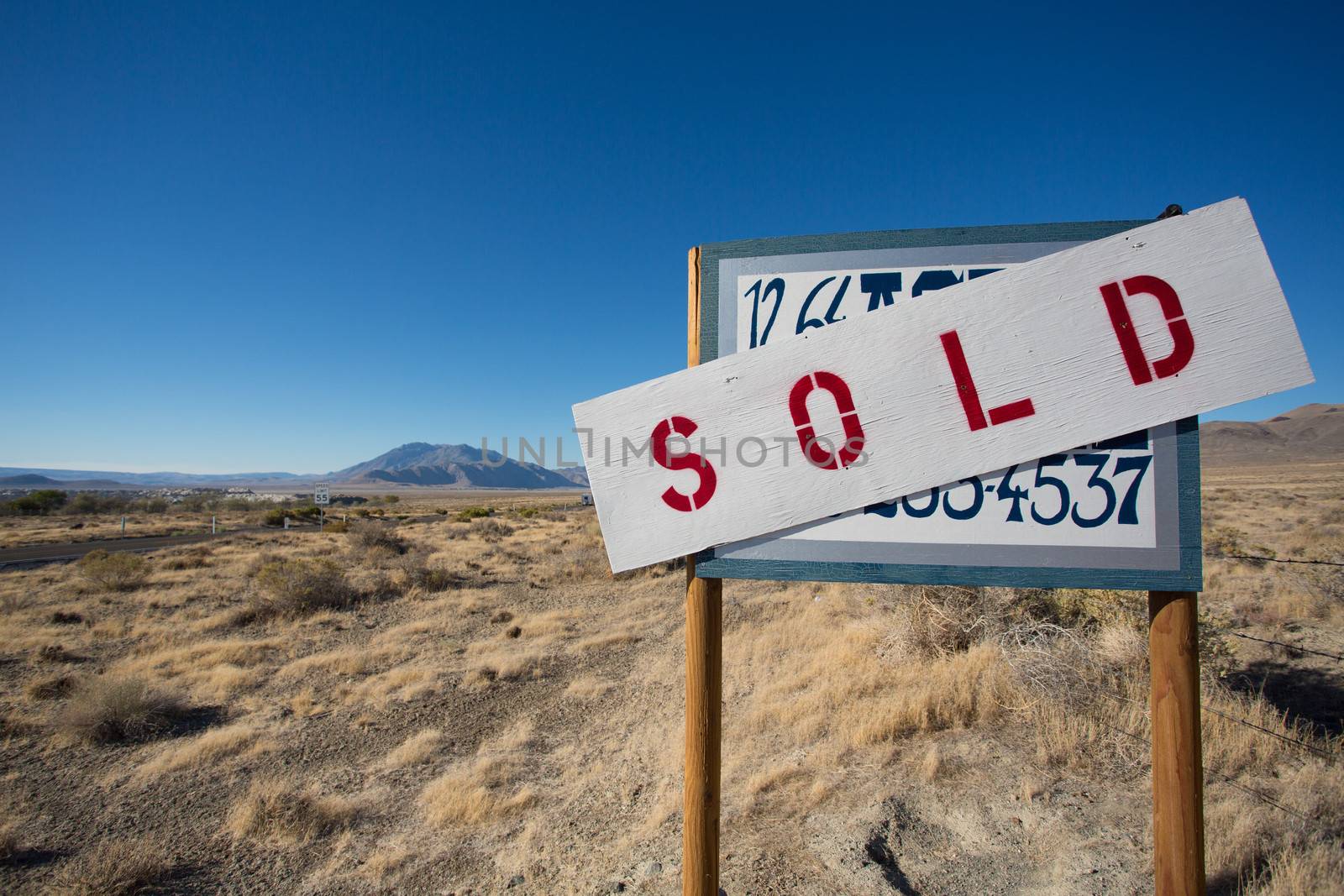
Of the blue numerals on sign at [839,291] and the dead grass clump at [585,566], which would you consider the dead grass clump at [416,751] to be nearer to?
the blue numerals on sign at [839,291]

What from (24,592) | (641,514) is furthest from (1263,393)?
(24,592)

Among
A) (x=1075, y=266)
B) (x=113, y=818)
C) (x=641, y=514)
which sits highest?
(x=1075, y=266)

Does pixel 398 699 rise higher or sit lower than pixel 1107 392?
lower

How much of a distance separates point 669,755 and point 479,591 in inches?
388

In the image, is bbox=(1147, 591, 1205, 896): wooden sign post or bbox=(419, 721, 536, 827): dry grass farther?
bbox=(419, 721, 536, 827): dry grass

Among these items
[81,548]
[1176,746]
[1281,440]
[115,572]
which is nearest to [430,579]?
[115,572]

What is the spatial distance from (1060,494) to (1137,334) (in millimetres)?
536

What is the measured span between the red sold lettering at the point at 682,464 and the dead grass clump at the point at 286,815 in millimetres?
4629

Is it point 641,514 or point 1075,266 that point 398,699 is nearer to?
point 641,514

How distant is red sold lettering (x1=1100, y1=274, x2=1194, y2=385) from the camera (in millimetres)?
1722

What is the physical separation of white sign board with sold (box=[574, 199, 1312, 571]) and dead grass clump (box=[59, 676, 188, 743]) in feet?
25.5

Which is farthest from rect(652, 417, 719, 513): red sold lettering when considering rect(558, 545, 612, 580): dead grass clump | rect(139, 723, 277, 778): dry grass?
rect(558, 545, 612, 580): dead grass clump

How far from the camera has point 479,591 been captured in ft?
45.5

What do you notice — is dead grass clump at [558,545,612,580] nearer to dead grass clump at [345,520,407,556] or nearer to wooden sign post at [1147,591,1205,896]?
dead grass clump at [345,520,407,556]
